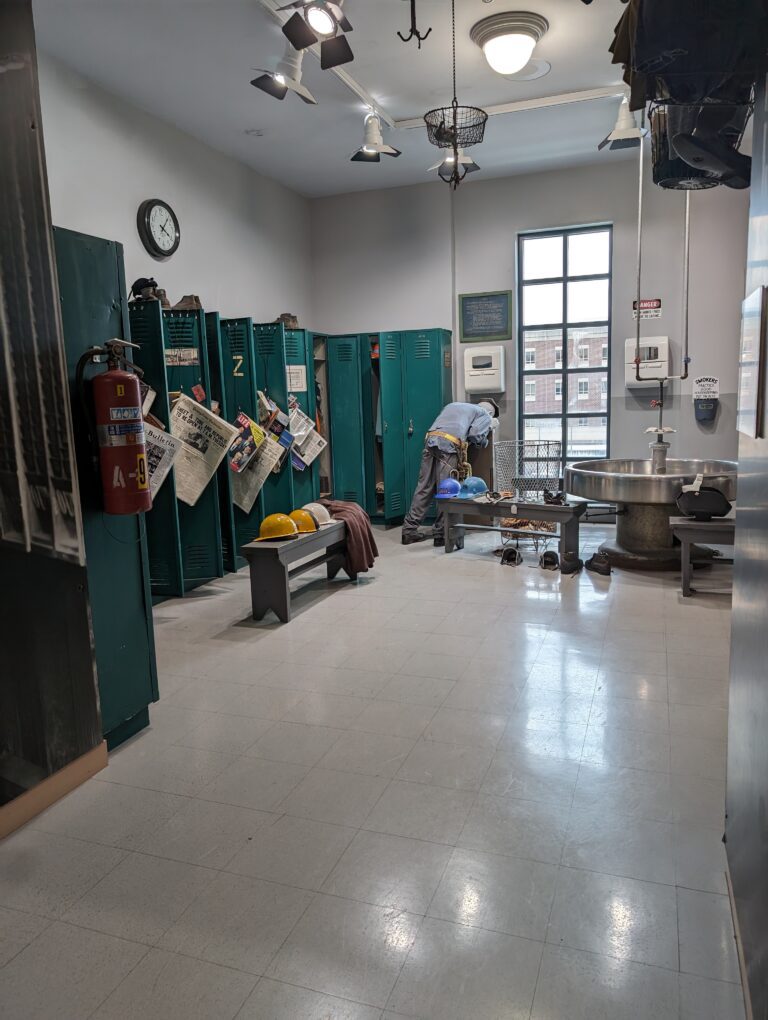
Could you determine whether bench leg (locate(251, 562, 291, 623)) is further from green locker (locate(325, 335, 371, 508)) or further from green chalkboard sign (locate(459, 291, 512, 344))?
green chalkboard sign (locate(459, 291, 512, 344))

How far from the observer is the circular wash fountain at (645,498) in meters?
5.55

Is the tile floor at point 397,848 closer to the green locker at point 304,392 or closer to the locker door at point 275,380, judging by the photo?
the locker door at point 275,380

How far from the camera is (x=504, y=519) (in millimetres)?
7195

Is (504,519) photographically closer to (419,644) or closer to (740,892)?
(419,644)

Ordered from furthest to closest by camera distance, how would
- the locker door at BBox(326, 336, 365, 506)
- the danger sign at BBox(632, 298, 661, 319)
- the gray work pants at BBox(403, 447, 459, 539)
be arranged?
the locker door at BBox(326, 336, 365, 506), the danger sign at BBox(632, 298, 661, 319), the gray work pants at BBox(403, 447, 459, 539)

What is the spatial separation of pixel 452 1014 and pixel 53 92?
19.0 feet

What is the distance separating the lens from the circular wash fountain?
18.2 ft

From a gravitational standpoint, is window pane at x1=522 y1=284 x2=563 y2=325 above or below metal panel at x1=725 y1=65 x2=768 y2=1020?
above

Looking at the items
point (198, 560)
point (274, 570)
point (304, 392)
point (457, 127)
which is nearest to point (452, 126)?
point (457, 127)

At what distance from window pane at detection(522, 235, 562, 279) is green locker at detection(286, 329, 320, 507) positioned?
2873mm

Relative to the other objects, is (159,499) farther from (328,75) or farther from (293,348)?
(328,75)

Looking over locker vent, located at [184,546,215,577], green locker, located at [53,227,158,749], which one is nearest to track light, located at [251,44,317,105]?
green locker, located at [53,227,158,749]

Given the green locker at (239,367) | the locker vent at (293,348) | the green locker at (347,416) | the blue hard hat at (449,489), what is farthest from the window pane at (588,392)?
the green locker at (239,367)

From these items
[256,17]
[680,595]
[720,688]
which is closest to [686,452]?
[680,595]
